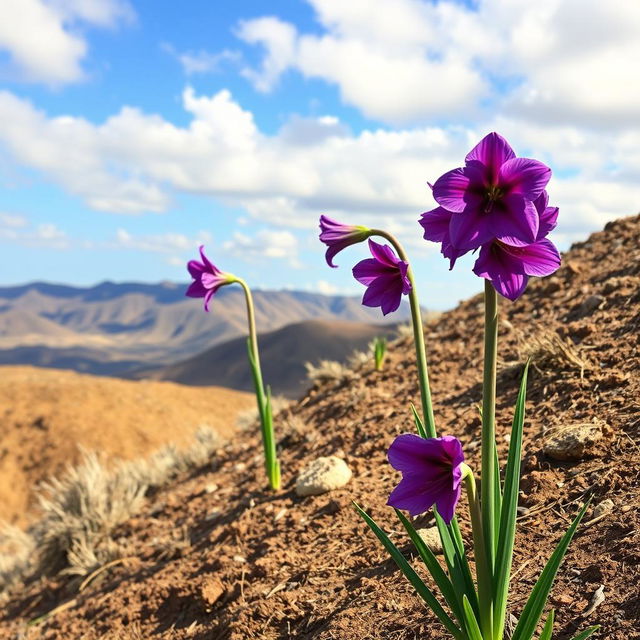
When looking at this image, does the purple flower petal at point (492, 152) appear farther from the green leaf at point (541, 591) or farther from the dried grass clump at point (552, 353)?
the dried grass clump at point (552, 353)

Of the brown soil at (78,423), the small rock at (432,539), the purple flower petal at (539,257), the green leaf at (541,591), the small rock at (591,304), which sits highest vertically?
the small rock at (591,304)

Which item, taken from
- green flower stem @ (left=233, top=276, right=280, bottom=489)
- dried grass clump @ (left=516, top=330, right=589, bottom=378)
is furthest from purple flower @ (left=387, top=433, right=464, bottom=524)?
green flower stem @ (left=233, top=276, right=280, bottom=489)

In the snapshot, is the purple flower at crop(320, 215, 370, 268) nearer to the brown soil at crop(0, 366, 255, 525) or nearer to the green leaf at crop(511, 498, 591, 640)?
the green leaf at crop(511, 498, 591, 640)

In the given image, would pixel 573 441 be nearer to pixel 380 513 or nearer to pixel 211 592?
pixel 380 513

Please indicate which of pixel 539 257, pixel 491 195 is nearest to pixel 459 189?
pixel 491 195

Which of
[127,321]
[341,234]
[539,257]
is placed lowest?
[539,257]

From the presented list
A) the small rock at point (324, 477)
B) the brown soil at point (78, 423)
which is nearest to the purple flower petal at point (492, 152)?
the small rock at point (324, 477)
